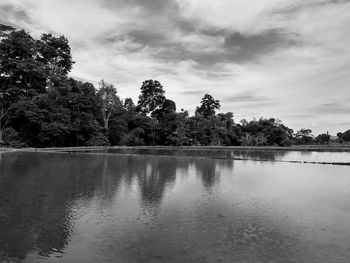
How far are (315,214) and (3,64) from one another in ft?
114

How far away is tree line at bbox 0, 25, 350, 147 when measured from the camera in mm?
33219

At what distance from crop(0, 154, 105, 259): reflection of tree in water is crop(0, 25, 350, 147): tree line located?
74.4 feet

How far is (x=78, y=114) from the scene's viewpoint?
37000 mm

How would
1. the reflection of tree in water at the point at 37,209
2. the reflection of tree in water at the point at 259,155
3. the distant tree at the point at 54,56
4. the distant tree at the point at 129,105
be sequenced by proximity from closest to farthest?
1. the reflection of tree in water at the point at 37,209
2. the reflection of tree in water at the point at 259,155
3. the distant tree at the point at 54,56
4. the distant tree at the point at 129,105

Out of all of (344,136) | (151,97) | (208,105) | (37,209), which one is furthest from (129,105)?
(37,209)

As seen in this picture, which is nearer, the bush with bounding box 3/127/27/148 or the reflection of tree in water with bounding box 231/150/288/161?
the reflection of tree in water with bounding box 231/150/288/161

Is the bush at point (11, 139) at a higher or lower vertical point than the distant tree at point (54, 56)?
lower

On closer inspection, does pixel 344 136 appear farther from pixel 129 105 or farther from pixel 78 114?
pixel 78 114

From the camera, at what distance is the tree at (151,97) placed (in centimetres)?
5406

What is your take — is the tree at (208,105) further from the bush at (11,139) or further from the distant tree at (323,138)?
the bush at (11,139)

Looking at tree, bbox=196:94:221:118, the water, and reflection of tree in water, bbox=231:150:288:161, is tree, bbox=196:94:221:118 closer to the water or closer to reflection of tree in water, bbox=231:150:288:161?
reflection of tree in water, bbox=231:150:288:161

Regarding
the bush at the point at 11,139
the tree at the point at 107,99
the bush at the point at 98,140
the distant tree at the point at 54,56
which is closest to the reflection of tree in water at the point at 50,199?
the bush at the point at 11,139

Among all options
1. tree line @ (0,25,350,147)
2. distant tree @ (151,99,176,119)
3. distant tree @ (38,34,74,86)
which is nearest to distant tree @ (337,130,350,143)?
tree line @ (0,25,350,147)

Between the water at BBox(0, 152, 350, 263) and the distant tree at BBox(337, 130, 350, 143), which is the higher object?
the distant tree at BBox(337, 130, 350, 143)
